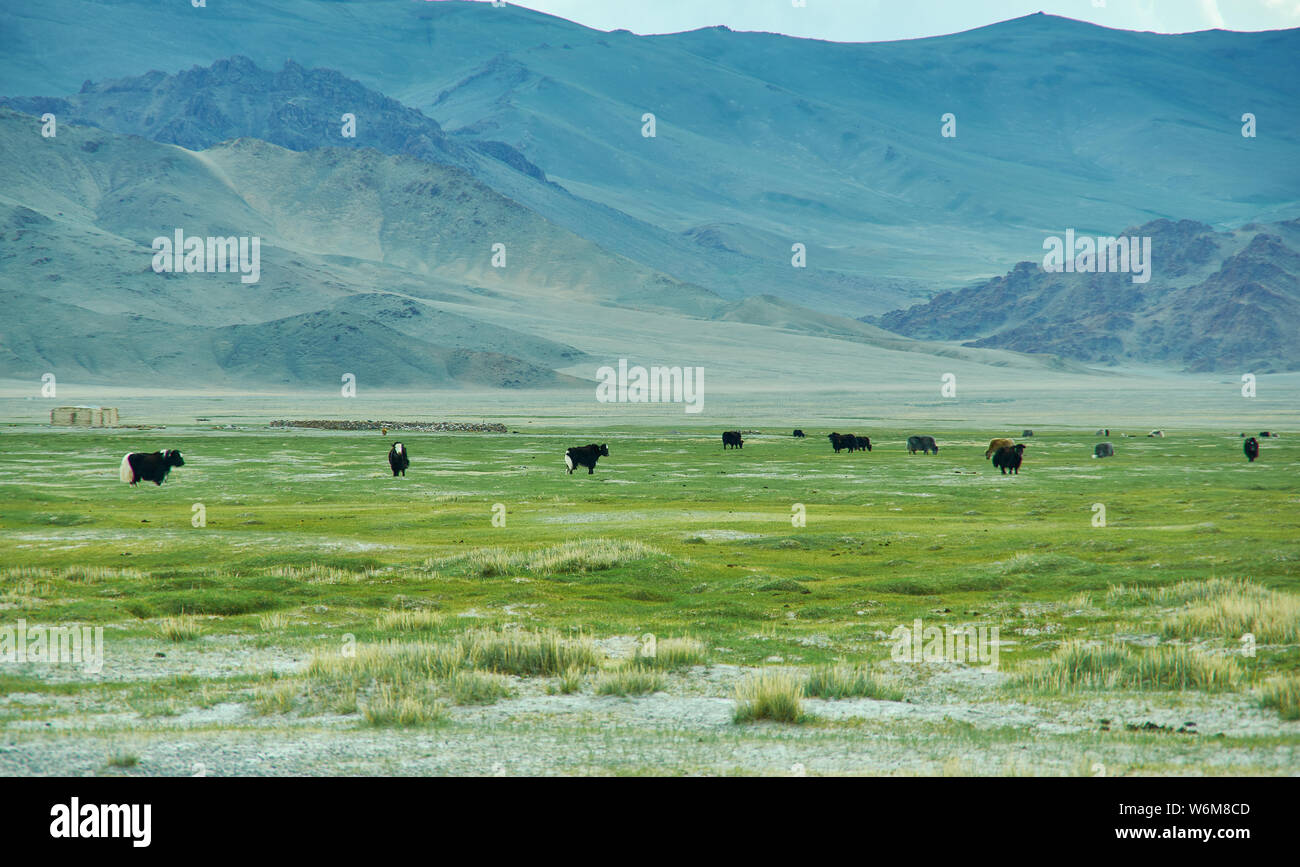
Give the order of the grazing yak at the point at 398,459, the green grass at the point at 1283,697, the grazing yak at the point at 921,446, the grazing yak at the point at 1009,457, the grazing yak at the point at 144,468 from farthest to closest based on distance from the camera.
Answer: the grazing yak at the point at 921,446 < the grazing yak at the point at 1009,457 < the grazing yak at the point at 398,459 < the grazing yak at the point at 144,468 < the green grass at the point at 1283,697

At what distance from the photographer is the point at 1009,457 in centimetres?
5138

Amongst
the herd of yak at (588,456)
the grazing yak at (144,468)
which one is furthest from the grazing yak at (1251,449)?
the grazing yak at (144,468)

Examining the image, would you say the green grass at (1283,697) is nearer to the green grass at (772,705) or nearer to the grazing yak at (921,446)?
the green grass at (772,705)

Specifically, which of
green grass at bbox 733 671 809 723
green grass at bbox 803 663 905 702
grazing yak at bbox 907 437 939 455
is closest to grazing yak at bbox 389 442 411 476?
grazing yak at bbox 907 437 939 455

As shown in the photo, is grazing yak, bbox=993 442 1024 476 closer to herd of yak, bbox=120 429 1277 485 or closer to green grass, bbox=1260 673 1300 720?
herd of yak, bbox=120 429 1277 485

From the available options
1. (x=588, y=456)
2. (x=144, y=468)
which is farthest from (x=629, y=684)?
(x=588, y=456)

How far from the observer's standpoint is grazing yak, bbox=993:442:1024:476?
168 ft

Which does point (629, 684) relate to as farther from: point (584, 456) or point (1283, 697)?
point (584, 456)

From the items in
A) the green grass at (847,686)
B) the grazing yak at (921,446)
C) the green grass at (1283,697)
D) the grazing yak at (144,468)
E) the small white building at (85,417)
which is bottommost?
the green grass at (847,686)

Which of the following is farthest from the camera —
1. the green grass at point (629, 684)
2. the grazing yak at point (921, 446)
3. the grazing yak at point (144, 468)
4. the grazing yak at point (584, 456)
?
the grazing yak at point (921, 446)

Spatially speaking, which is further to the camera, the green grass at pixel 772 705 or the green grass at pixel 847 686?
the green grass at pixel 847 686

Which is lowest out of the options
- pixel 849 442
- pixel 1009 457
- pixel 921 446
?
pixel 1009 457

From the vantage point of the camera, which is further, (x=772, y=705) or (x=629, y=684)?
(x=629, y=684)

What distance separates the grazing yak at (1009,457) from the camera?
51.2 metres
